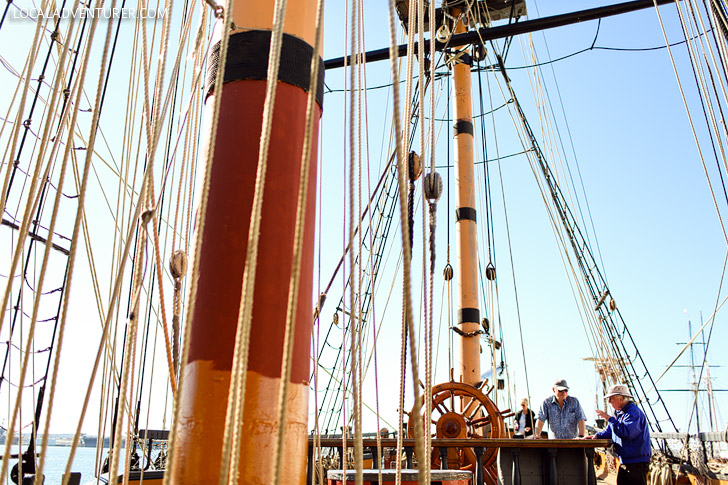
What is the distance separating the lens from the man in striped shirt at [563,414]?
14.6ft

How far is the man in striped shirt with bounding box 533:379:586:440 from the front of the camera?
4453mm

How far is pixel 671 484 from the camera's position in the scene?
5906mm

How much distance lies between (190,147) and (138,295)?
2.48ft

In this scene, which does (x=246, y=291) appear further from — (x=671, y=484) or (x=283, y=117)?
(x=671, y=484)

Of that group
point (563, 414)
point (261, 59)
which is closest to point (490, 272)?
point (563, 414)

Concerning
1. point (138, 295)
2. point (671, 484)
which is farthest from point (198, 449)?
point (671, 484)

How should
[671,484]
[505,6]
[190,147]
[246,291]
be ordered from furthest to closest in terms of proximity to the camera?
[505,6] → [671,484] → [190,147] → [246,291]

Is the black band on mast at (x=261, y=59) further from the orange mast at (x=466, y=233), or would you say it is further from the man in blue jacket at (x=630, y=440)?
the orange mast at (x=466, y=233)

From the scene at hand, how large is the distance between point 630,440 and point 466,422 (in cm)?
234

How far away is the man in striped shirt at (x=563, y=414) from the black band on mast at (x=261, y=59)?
137 inches

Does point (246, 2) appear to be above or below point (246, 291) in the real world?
above

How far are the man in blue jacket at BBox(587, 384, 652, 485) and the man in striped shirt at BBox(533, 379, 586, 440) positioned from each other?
0.67 metres

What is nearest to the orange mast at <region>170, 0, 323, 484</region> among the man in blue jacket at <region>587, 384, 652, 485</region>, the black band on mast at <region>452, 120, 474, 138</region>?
the man in blue jacket at <region>587, 384, 652, 485</region>

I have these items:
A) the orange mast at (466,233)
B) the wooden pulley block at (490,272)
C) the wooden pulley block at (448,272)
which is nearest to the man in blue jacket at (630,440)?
the orange mast at (466,233)
